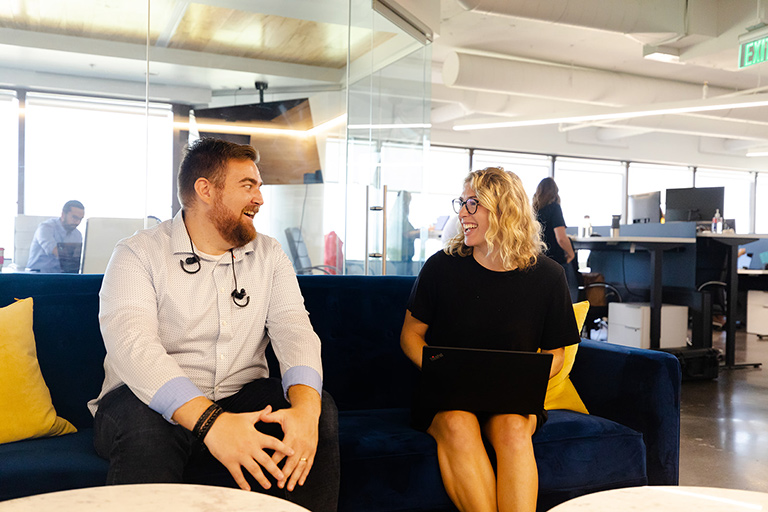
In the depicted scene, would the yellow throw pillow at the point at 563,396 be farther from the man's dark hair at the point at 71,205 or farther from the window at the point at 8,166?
the window at the point at 8,166

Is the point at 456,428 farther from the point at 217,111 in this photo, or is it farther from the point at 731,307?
the point at 731,307

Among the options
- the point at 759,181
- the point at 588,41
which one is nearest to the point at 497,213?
the point at 588,41

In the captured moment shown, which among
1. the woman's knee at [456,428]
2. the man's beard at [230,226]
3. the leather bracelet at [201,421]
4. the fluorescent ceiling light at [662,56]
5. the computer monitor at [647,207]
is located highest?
the fluorescent ceiling light at [662,56]

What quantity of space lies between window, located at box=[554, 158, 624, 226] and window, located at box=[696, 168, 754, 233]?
266 centimetres

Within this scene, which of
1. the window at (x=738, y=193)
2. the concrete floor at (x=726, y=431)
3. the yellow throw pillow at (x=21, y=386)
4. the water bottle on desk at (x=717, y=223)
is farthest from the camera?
the window at (x=738, y=193)

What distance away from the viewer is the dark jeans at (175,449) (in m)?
1.33

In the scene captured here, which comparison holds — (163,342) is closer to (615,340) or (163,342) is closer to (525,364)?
(525,364)

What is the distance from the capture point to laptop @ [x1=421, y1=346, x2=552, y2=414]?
1687 millimetres

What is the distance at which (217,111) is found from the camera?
4344 millimetres

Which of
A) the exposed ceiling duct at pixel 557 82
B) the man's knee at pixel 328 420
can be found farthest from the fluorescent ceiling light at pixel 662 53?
the man's knee at pixel 328 420

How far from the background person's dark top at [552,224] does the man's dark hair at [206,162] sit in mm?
3716

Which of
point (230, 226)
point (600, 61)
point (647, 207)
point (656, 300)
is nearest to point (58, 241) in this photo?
point (230, 226)

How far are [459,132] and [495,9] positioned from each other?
5709mm

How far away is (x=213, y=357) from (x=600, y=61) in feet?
26.1
